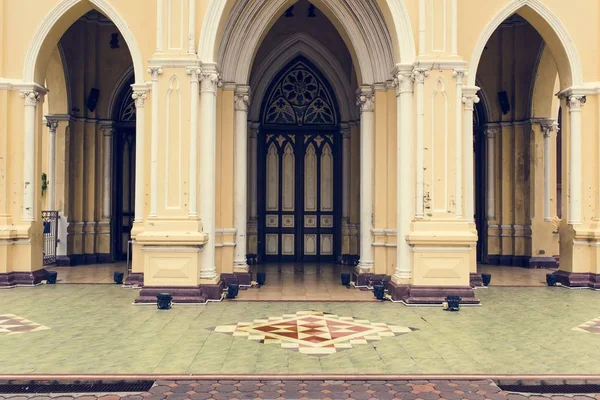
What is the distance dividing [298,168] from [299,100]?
1.91 metres

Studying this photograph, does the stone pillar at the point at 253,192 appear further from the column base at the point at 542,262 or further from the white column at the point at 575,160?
the white column at the point at 575,160

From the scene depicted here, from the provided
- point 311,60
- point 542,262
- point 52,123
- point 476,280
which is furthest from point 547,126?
point 52,123

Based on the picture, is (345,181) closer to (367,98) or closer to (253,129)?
(253,129)

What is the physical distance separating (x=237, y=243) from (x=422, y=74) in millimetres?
4813

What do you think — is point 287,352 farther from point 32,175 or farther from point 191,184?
point 32,175

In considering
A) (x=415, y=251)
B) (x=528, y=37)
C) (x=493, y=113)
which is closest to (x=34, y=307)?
(x=415, y=251)

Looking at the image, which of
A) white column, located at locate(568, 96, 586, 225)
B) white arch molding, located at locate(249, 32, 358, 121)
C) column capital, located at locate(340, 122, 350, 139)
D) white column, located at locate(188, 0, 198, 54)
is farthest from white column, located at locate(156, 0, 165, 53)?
white column, located at locate(568, 96, 586, 225)

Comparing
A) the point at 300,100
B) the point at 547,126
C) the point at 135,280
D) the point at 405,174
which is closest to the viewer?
the point at 405,174

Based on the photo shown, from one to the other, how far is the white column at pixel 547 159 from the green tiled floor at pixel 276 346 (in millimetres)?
5324

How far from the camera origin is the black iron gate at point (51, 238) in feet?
45.8

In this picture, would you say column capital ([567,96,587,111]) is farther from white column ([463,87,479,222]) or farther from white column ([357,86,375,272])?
white column ([357,86,375,272])

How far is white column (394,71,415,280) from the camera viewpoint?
9.41 metres

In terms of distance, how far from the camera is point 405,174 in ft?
30.9

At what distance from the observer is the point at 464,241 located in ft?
29.5
